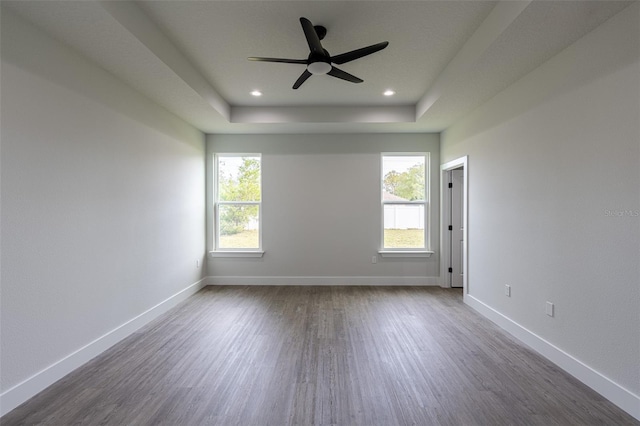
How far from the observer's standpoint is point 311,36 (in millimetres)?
2098

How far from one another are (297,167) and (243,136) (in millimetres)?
1075

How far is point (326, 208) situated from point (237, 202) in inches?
62.0

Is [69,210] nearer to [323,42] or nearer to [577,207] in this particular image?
[323,42]

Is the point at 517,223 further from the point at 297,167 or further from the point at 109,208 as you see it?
the point at 109,208

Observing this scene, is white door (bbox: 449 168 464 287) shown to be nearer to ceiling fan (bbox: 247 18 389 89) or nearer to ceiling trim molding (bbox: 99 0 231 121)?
ceiling fan (bbox: 247 18 389 89)

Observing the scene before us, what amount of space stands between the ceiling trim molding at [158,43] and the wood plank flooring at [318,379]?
263 cm

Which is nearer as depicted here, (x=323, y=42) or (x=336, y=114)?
(x=323, y=42)

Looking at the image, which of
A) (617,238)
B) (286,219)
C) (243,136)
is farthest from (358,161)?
(617,238)

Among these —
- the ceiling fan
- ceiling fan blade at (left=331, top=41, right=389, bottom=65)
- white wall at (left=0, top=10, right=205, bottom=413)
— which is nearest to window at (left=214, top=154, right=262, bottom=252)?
white wall at (left=0, top=10, right=205, bottom=413)

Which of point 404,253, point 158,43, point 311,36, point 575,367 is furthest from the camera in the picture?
point 404,253

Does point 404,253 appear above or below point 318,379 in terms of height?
above

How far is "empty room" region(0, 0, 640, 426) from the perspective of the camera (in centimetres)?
187

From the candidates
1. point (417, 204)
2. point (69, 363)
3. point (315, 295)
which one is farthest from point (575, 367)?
point (69, 363)

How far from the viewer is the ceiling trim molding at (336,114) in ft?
13.9
